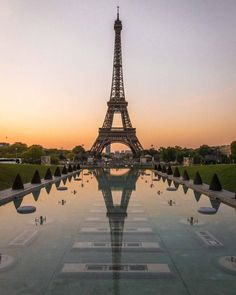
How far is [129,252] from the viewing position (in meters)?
8.69

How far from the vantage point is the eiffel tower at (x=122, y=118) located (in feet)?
261

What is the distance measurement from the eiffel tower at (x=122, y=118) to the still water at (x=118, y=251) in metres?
63.7

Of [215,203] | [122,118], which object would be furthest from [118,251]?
[122,118]

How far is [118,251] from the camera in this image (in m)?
8.78

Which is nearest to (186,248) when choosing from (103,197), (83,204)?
(83,204)

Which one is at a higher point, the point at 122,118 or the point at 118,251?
the point at 122,118

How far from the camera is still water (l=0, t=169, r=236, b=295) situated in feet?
21.4

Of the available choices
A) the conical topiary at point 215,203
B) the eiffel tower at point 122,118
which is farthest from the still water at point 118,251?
the eiffel tower at point 122,118

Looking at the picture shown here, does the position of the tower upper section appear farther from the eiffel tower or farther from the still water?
the still water

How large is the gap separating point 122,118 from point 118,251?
7384cm

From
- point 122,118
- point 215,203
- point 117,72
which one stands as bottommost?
point 215,203

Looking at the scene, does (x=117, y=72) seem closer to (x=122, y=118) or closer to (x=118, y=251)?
(x=122, y=118)

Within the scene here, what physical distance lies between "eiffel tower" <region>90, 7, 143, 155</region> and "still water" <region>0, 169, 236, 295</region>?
63.7m

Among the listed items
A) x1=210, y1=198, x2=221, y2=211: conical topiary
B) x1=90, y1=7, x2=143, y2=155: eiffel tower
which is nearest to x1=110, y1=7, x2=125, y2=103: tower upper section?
x1=90, y1=7, x2=143, y2=155: eiffel tower
